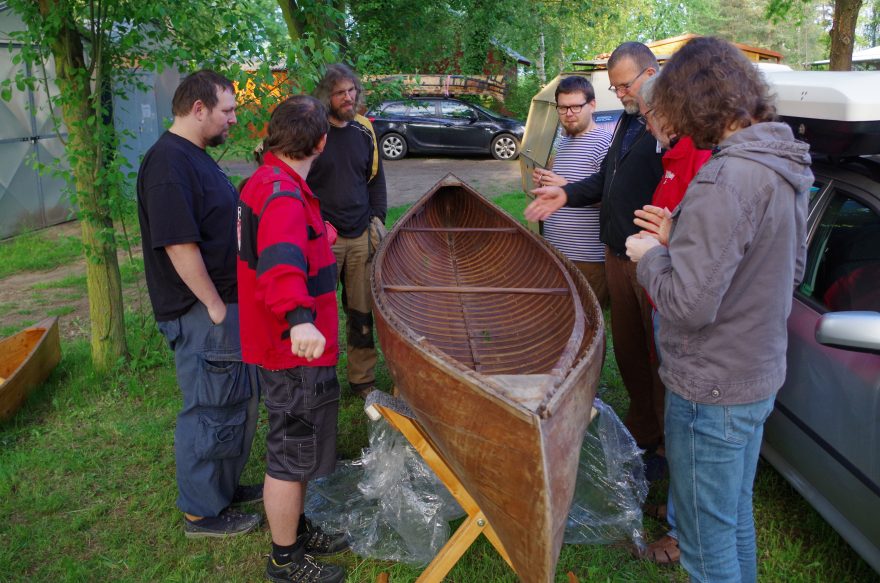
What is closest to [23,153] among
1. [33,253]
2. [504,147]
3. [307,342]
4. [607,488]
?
[33,253]

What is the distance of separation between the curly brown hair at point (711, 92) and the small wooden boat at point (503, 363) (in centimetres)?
89

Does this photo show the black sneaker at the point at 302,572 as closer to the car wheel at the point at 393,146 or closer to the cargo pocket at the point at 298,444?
the cargo pocket at the point at 298,444

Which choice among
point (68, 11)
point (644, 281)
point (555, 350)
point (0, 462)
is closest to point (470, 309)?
point (555, 350)

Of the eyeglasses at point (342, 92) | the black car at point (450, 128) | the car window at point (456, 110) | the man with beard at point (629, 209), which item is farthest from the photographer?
the car window at point (456, 110)

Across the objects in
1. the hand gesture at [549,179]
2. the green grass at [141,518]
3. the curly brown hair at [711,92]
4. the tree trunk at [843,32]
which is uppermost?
the tree trunk at [843,32]

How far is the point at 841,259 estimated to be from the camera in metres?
2.93

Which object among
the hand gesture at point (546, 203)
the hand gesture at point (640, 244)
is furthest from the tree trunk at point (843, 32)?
the hand gesture at point (640, 244)

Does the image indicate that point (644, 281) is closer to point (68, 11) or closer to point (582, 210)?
point (582, 210)

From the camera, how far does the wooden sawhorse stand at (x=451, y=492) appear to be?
2.63m

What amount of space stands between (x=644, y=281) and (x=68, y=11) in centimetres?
415

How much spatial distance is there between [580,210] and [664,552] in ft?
6.30

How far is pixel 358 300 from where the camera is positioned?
452cm

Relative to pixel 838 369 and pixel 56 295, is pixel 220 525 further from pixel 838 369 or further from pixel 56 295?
pixel 56 295

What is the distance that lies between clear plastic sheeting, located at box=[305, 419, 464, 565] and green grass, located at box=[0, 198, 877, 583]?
0.28 feet
